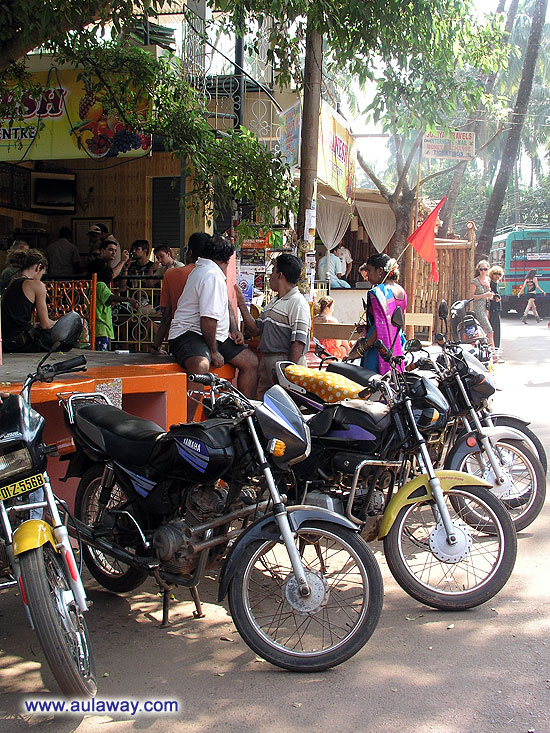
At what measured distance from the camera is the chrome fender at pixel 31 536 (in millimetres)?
2848

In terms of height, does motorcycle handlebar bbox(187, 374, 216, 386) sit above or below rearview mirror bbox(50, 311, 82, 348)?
below

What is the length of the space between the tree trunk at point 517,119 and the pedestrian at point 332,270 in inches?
169

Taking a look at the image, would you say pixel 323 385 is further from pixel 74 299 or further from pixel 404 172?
pixel 404 172

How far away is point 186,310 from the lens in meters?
5.89

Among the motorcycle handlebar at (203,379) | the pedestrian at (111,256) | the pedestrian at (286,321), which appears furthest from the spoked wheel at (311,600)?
the pedestrian at (111,256)

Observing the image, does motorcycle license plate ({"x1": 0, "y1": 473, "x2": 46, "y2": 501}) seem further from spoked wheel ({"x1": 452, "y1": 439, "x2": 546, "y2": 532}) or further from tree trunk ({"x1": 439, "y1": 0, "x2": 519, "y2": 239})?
tree trunk ({"x1": 439, "y1": 0, "x2": 519, "y2": 239})

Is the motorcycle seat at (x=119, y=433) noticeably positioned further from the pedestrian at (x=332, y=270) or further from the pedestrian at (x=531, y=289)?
the pedestrian at (x=531, y=289)

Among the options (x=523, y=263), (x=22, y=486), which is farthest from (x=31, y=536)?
(x=523, y=263)

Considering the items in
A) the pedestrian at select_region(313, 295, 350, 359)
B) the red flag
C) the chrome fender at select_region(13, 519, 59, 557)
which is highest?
the red flag

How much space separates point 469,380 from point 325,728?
2.64 meters

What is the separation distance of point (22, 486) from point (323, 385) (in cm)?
211

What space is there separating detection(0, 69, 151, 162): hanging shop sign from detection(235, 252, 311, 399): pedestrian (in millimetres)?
4200

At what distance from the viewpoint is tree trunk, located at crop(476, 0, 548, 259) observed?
69.0 ft

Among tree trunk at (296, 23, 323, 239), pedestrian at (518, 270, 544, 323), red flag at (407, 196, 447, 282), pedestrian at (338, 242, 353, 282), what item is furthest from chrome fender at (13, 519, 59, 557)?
pedestrian at (518, 270, 544, 323)
